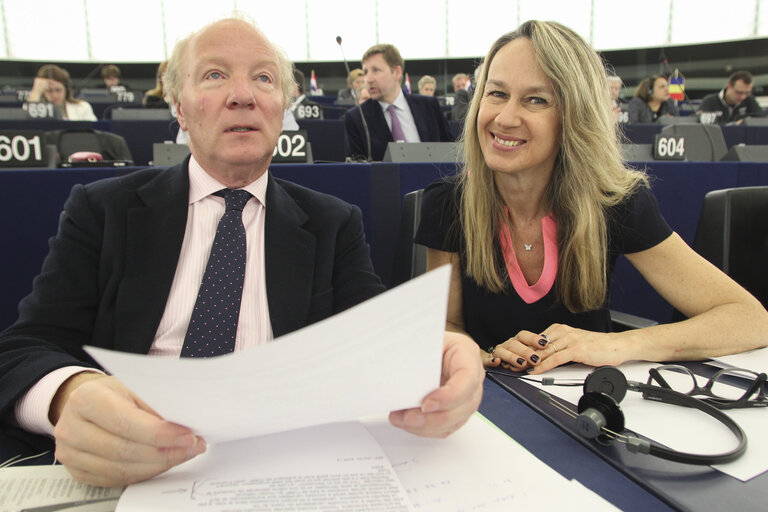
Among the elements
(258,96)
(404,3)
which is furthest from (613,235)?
(404,3)

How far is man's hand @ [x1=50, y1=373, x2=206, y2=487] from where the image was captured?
0.46 m

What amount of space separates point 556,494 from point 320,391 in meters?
0.25

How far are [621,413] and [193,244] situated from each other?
75cm

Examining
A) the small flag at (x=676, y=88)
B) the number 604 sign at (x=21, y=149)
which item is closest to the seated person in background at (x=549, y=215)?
the number 604 sign at (x=21, y=149)

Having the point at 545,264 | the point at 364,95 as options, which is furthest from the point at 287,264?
the point at 364,95

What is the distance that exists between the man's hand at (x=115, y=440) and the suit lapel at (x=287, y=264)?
1.46ft

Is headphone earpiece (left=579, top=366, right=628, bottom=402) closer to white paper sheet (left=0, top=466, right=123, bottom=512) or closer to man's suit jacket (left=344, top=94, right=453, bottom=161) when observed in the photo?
white paper sheet (left=0, top=466, right=123, bottom=512)

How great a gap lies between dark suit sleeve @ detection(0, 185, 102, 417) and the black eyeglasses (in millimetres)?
888

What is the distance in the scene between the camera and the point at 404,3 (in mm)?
12422

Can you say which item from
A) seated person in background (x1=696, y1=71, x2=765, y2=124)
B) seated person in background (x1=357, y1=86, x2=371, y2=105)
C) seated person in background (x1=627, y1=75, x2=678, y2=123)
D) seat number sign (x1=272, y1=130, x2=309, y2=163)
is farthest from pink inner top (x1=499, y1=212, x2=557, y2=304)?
seated person in background (x1=696, y1=71, x2=765, y2=124)

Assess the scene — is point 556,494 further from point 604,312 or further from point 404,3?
point 404,3

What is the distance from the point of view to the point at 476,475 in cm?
51

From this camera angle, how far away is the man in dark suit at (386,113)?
3920mm

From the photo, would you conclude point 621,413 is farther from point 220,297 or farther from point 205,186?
A: point 205,186
